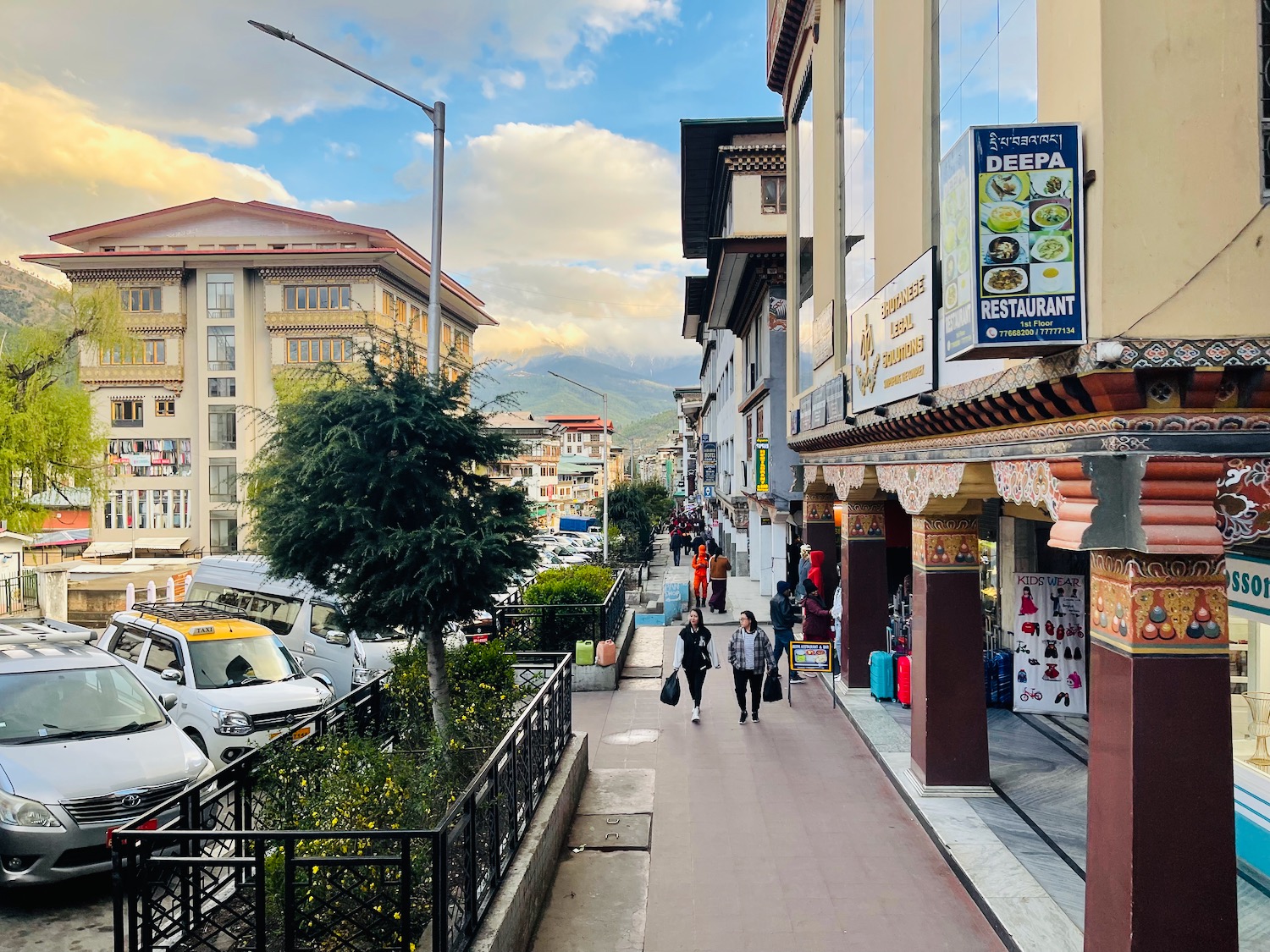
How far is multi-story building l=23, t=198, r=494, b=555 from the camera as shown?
58344 millimetres

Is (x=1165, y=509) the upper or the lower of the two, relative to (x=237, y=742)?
upper

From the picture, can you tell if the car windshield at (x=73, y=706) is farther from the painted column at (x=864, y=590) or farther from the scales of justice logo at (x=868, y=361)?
the painted column at (x=864, y=590)

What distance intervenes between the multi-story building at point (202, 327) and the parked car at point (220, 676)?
4700cm

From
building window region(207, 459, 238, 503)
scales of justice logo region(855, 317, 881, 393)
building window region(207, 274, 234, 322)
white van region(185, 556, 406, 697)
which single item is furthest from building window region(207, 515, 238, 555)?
scales of justice logo region(855, 317, 881, 393)

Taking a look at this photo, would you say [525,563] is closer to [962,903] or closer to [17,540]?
[962,903]

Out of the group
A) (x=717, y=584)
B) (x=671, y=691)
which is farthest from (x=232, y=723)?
(x=717, y=584)

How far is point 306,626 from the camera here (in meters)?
16.0

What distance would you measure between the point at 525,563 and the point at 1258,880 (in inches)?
273

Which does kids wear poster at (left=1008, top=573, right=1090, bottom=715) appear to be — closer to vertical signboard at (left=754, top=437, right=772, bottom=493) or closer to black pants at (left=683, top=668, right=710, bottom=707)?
black pants at (left=683, top=668, right=710, bottom=707)

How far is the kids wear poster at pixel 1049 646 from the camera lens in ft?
40.5

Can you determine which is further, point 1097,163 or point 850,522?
point 850,522

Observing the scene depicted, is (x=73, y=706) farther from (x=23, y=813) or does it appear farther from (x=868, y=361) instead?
(x=868, y=361)

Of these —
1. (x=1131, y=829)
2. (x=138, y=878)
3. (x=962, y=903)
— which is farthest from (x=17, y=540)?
(x=1131, y=829)

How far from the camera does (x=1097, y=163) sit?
539 centimetres
